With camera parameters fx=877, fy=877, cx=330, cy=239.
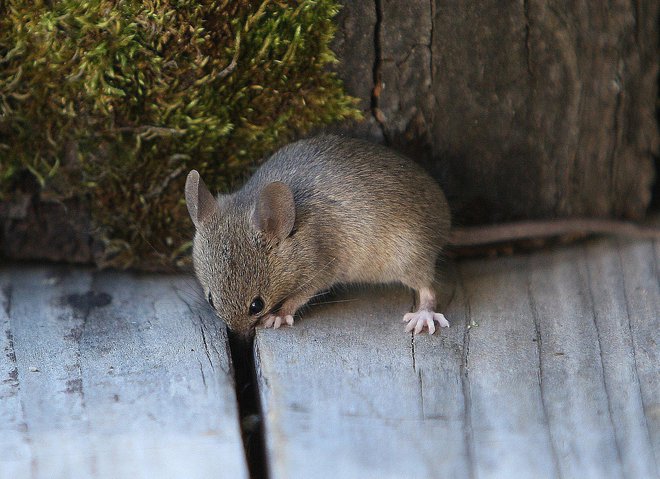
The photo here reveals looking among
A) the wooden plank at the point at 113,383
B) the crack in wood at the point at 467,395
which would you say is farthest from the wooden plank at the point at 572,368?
the wooden plank at the point at 113,383

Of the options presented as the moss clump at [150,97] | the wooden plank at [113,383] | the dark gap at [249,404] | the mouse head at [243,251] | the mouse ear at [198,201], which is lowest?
the dark gap at [249,404]

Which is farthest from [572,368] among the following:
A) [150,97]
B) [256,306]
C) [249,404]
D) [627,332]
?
[150,97]

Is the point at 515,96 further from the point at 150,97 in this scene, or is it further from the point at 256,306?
the point at 150,97

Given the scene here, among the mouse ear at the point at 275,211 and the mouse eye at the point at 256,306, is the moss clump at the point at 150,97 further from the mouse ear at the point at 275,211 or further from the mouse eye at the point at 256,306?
the mouse eye at the point at 256,306

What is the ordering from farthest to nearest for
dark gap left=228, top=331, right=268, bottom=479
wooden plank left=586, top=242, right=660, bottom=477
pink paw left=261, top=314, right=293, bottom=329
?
pink paw left=261, top=314, right=293, bottom=329, dark gap left=228, top=331, right=268, bottom=479, wooden plank left=586, top=242, right=660, bottom=477

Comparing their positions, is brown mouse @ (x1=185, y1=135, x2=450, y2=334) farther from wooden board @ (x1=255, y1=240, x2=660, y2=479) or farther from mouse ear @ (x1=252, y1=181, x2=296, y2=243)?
wooden board @ (x1=255, y1=240, x2=660, y2=479)

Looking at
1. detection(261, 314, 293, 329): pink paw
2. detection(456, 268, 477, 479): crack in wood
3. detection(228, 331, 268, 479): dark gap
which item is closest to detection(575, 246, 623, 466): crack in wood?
detection(456, 268, 477, 479): crack in wood

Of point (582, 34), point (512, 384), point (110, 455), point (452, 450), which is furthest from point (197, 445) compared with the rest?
point (582, 34)
